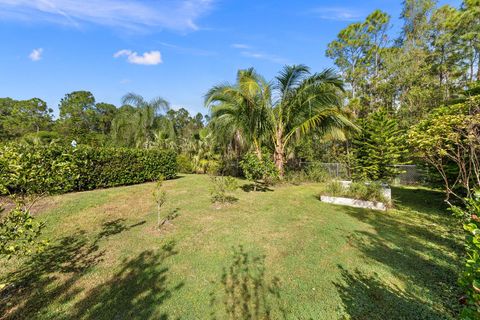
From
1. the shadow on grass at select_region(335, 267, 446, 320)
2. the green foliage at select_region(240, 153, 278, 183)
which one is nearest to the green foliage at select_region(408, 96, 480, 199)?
the shadow on grass at select_region(335, 267, 446, 320)

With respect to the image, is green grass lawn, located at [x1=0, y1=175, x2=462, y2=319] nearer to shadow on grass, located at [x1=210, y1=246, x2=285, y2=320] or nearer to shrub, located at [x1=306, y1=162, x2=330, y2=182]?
shadow on grass, located at [x1=210, y1=246, x2=285, y2=320]

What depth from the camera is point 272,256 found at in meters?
3.38

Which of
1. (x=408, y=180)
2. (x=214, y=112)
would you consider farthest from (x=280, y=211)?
(x=408, y=180)

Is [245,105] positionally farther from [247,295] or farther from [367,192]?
[247,295]

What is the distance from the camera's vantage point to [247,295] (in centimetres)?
250

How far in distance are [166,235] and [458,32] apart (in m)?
20.9

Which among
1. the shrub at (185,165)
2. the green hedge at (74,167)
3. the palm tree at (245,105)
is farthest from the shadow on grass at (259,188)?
the shrub at (185,165)

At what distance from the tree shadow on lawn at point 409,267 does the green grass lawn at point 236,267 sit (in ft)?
0.05

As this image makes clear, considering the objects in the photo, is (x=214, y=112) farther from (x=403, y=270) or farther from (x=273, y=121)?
(x=403, y=270)

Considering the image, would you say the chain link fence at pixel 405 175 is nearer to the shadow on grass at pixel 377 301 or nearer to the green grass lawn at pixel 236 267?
the green grass lawn at pixel 236 267

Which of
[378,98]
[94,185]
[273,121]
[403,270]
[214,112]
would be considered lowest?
[403,270]

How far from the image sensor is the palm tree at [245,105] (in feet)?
30.6

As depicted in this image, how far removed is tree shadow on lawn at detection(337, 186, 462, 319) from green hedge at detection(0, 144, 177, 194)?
12.4 feet

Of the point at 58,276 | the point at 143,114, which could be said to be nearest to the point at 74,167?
the point at 58,276
